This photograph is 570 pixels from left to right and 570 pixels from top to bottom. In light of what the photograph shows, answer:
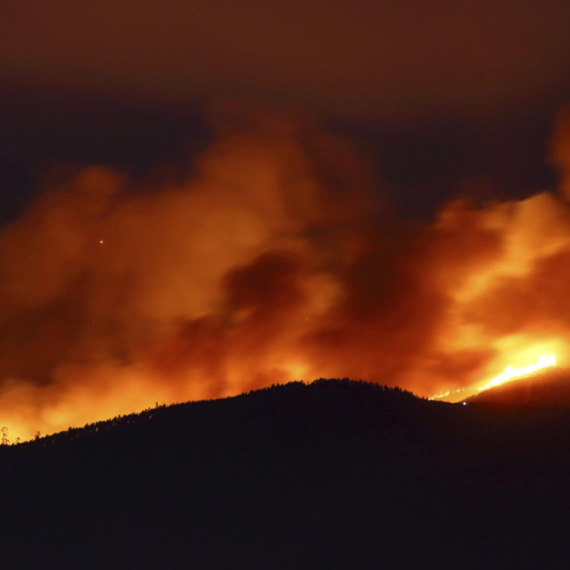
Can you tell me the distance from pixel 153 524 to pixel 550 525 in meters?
10.5

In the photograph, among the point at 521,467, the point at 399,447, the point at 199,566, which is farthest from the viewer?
the point at 399,447

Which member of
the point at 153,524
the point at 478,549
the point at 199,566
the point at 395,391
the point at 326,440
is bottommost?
the point at 478,549

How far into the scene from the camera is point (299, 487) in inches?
792

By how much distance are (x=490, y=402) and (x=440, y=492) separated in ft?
29.9

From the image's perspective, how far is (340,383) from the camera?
2730cm

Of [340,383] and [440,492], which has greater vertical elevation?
[340,383]

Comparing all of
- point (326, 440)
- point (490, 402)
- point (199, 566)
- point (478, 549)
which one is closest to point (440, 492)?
point (478, 549)

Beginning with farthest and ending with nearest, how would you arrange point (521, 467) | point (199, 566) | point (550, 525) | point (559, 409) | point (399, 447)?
point (559, 409) < point (399, 447) < point (521, 467) < point (550, 525) < point (199, 566)

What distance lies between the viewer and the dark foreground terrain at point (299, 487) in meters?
16.7

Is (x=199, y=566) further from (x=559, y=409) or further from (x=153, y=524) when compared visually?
(x=559, y=409)

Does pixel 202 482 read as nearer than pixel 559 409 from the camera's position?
Yes

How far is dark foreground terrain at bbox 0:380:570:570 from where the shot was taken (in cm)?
1669

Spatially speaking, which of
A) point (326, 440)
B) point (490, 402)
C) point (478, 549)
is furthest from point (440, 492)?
point (490, 402)

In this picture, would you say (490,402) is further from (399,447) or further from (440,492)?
(440,492)
